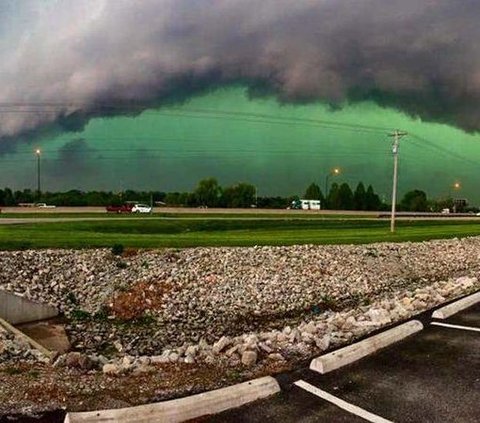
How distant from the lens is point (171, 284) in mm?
22062

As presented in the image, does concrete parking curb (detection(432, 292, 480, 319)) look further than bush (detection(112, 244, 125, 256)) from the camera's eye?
No

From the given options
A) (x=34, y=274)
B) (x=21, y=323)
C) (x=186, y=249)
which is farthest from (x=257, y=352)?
(x=186, y=249)

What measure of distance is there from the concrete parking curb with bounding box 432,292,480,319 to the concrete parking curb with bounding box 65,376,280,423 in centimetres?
563

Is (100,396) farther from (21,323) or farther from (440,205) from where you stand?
(440,205)

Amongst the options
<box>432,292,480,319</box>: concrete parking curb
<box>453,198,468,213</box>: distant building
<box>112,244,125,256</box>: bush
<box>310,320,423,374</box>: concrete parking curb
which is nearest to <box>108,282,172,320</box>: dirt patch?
Result: <box>112,244,125,256</box>: bush

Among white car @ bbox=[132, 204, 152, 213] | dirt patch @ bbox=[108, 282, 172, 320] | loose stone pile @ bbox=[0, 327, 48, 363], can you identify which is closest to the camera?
loose stone pile @ bbox=[0, 327, 48, 363]

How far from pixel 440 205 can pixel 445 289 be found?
152 meters

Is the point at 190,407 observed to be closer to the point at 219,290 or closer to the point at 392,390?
the point at 392,390

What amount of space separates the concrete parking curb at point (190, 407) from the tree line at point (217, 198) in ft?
251

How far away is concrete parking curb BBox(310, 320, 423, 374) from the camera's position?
7445mm

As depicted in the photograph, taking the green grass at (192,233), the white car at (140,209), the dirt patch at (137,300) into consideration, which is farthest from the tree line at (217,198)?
the dirt patch at (137,300)

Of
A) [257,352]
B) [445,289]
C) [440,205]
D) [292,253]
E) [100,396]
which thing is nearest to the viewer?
[100,396]

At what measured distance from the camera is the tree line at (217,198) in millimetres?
95250

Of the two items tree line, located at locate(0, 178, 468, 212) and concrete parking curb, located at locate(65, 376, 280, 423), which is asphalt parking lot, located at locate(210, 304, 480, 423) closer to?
concrete parking curb, located at locate(65, 376, 280, 423)
